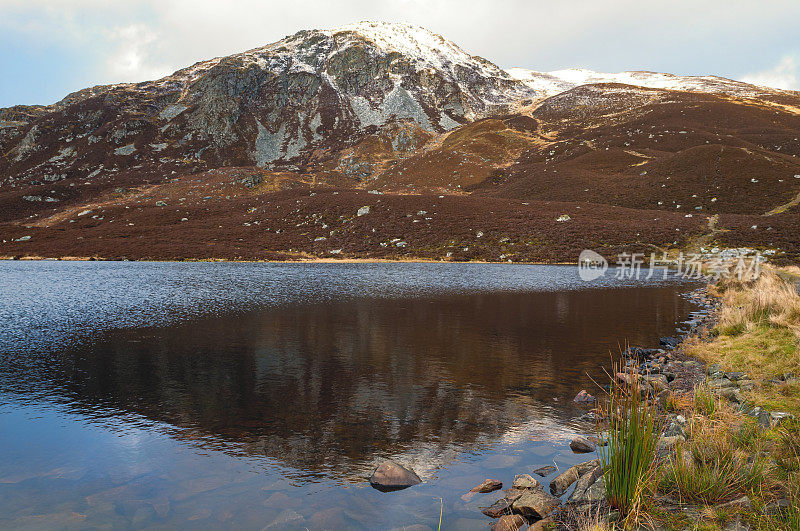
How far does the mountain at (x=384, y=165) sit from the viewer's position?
61.5m

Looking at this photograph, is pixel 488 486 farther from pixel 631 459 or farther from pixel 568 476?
pixel 631 459

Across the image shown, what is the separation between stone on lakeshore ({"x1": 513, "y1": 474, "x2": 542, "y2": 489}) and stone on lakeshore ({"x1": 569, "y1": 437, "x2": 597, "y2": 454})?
1672 millimetres

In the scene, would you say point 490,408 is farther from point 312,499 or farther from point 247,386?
point 247,386

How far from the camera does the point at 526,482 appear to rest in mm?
6742

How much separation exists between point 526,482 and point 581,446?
6.39 ft

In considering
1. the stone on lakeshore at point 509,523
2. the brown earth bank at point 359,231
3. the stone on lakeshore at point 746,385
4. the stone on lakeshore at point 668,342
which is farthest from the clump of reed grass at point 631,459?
the brown earth bank at point 359,231

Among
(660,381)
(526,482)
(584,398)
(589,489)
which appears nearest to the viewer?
(589,489)

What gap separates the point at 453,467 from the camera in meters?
7.41

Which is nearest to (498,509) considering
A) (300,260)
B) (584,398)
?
(584,398)

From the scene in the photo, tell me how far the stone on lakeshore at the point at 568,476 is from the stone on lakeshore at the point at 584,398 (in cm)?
353

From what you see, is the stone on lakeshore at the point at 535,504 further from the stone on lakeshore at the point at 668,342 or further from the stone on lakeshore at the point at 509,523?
the stone on lakeshore at the point at 668,342

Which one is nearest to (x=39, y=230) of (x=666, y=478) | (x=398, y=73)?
(x=666, y=478)

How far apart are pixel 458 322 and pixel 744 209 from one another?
2752 inches

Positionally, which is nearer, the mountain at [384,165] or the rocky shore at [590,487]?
the rocky shore at [590,487]
